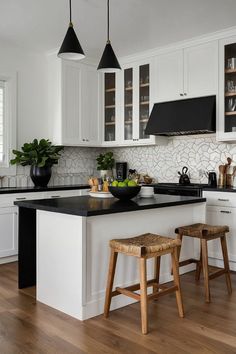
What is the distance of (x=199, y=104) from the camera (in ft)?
15.5

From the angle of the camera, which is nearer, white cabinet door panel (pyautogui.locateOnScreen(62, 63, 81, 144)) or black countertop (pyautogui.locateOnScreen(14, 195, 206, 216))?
black countertop (pyautogui.locateOnScreen(14, 195, 206, 216))

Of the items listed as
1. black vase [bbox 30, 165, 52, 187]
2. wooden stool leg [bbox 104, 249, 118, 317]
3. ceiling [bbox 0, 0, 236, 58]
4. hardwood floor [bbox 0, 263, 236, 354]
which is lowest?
hardwood floor [bbox 0, 263, 236, 354]

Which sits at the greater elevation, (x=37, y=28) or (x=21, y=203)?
(x=37, y=28)

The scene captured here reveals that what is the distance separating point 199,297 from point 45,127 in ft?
11.0

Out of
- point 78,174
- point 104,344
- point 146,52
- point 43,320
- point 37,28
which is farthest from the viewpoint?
point 78,174

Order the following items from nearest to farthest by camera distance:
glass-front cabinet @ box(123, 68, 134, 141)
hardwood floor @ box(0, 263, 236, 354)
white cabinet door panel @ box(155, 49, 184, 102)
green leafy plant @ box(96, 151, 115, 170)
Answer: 1. hardwood floor @ box(0, 263, 236, 354)
2. white cabinet door panel @ box(155, 49, 184, 102)
3. glass-front cabinet @ box(123, 68, 134, 141)
4. green leafy plant @ box(96, 151, 115, 170)

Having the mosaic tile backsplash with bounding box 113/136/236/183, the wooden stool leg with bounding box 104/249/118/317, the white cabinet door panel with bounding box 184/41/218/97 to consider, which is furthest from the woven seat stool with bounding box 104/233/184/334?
the white cabinet door panel with bounding box 184/41/218/97

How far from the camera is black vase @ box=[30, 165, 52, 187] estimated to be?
202 inches

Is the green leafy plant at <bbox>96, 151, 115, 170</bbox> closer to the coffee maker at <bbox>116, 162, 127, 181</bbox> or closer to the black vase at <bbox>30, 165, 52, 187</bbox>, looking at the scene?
the coffee maker at <bbox>116, 162, 127, 181</bbox>

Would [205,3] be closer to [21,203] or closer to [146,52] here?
[146,52]

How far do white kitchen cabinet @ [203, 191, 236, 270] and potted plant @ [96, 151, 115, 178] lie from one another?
1993mm

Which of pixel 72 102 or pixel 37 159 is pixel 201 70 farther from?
pixel 37 159

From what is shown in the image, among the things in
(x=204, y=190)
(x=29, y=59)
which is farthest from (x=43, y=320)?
(x=29, y=59)

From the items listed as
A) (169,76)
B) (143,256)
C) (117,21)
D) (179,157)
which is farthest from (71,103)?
(143,256)
